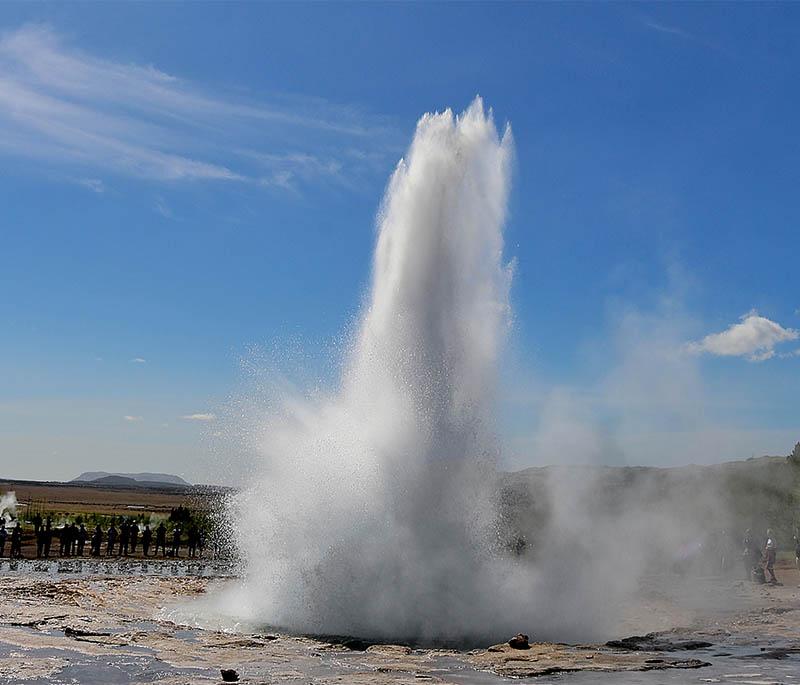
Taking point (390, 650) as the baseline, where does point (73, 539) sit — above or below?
above

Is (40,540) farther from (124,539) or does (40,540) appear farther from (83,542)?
(124,539)

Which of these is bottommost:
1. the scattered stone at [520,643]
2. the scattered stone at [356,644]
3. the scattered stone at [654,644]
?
the scattered stone at [356,644]

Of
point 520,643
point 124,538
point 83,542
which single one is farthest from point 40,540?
point 520,643

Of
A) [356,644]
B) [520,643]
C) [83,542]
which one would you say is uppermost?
[520,643]

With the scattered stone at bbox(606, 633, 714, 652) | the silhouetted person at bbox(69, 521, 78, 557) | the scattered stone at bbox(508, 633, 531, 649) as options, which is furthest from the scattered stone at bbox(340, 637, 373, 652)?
the silhouetted person at bbox(69, 521, 78, 557)

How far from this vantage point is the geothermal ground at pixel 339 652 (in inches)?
426

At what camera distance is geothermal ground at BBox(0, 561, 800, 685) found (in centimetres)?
1082

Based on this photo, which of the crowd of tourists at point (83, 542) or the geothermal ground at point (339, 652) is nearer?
the geothermal ground at point (339, 652)

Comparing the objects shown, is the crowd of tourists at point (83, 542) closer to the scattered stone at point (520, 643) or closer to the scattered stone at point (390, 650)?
the scattered stone at point (390, 650)

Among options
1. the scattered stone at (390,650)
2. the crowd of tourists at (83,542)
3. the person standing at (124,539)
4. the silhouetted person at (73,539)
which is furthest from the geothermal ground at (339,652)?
the person standing at (124,539)

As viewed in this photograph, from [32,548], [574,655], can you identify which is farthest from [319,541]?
[32,548]

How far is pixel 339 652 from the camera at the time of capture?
12.9 m

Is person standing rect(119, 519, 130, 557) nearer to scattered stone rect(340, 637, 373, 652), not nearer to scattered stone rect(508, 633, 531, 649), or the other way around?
scattered stone rect(340, 637, 373, 652)

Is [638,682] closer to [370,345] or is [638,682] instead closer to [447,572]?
[447,572]
